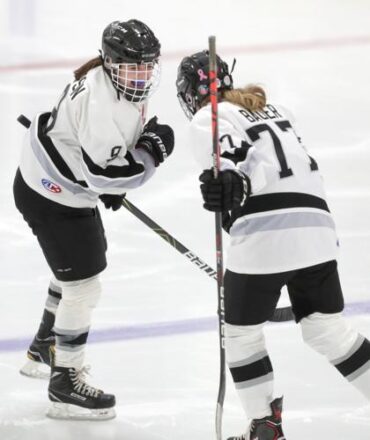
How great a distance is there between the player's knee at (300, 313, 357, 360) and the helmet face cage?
80 cm

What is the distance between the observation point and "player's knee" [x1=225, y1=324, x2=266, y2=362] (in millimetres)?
2865

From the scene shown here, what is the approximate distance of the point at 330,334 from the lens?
2891mm

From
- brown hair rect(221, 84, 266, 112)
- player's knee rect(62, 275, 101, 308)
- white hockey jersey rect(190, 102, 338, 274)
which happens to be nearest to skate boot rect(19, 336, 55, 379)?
player's knee rect(62, 275, 101, 308)

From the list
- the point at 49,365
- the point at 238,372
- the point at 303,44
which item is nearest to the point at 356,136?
the point at 303,44

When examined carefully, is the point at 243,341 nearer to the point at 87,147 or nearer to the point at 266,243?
the point at 266,243

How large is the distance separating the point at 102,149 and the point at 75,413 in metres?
0.86

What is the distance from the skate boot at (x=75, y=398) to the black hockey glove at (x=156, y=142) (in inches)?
28.9

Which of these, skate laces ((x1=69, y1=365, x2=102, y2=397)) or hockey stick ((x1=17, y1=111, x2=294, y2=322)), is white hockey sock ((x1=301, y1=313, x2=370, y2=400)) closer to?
hockey stick ((x1=17, y1=111, x2=294, y2=322))

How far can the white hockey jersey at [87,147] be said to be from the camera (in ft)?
9.93

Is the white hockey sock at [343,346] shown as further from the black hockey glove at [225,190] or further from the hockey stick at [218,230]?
the black hockey glove at [225,190]

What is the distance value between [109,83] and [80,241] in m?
0.50

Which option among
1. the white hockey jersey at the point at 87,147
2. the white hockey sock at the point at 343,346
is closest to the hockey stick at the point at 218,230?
the white hockey sock at the point at 343,346

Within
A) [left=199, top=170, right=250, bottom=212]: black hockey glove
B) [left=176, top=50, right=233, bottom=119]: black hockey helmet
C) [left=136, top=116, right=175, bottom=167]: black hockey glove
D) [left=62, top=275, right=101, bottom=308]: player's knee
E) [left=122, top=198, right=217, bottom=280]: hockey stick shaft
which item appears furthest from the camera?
[left=122, top=198, right=217, bottom=280]: hockey stick shaft

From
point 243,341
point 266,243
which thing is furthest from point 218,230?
point 243,341
